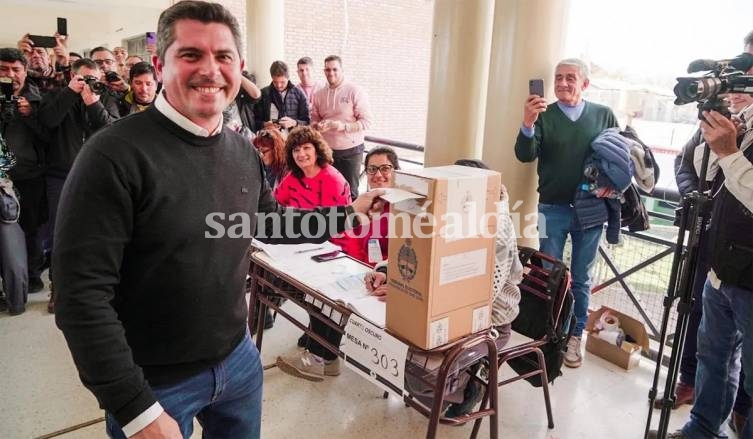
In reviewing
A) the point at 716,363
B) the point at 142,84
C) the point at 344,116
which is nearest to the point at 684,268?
the point at 716,363

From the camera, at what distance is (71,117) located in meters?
3.21

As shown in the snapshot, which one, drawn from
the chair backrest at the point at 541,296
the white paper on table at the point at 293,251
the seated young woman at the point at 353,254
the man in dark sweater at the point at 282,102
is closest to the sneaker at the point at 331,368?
the seated young woman at the point at 353,254

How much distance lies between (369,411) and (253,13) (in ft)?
14.1

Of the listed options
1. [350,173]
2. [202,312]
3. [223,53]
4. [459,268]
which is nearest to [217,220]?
[202,312]

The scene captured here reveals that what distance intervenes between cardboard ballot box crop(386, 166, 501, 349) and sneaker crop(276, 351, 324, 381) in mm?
1071

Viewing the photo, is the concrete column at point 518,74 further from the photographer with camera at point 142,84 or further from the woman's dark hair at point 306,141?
the photographer with camera at point 142,84

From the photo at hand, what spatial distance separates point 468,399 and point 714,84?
51.8 inches

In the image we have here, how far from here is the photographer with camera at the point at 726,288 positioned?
1.48 metres

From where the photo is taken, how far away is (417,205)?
1.32 meters

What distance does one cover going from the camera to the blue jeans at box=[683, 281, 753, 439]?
1737 mm

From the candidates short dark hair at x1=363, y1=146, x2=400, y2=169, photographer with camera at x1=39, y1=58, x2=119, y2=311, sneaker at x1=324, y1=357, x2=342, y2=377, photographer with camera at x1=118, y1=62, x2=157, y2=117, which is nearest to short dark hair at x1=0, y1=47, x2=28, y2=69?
photographer with camera at x1=39, y1=58, x2=119, y2=311

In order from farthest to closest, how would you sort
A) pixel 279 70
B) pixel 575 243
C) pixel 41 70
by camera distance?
pixel 279 70 → pixel 41 70 → pixel 575 243

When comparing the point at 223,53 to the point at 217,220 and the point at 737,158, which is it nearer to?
the point at 217,220

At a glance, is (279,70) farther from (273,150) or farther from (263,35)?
(273,150)
